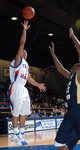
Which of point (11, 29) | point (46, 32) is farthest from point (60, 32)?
point (11, 29)

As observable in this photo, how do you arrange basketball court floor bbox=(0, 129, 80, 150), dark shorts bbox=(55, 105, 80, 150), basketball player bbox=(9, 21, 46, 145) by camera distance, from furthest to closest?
basketball court floor bbox=(0, 129, 80, 150)
basketball player bbox=(9, 21, 46, 145)
dark shorts bbox=(55, 105, 80, 150)

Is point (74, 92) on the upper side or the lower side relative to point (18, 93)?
lower

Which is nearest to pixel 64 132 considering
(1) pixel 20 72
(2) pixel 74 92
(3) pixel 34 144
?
(2) pixel 74 92

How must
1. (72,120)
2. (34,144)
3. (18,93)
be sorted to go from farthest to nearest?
1. (34,144)
2. (18,93)
3. (72,120)

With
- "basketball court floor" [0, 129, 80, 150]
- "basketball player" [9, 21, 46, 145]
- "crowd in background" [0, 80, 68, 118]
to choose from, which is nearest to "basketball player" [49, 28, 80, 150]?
"basketball player" [9, 21, 46, 145]

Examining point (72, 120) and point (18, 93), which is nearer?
point (72, 120)

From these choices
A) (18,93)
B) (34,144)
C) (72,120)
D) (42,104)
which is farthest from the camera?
(42,104)

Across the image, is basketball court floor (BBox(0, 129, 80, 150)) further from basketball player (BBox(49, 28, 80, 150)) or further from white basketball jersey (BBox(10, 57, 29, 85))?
basketball player (BBox(49, 28, 80, 150))

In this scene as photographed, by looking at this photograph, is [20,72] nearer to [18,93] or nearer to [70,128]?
[18,93]

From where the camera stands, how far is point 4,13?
12383 mm

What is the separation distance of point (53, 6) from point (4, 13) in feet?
8.24

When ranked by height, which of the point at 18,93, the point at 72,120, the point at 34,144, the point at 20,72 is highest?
Answer: the point at 20,72

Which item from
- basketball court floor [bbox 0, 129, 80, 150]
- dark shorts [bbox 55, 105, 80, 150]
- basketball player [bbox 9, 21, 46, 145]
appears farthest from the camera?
basketball court floor [bbox 0, 129, 80, 150]

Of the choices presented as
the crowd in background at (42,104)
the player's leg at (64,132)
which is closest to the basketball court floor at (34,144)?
the player's leg at (64,132)
